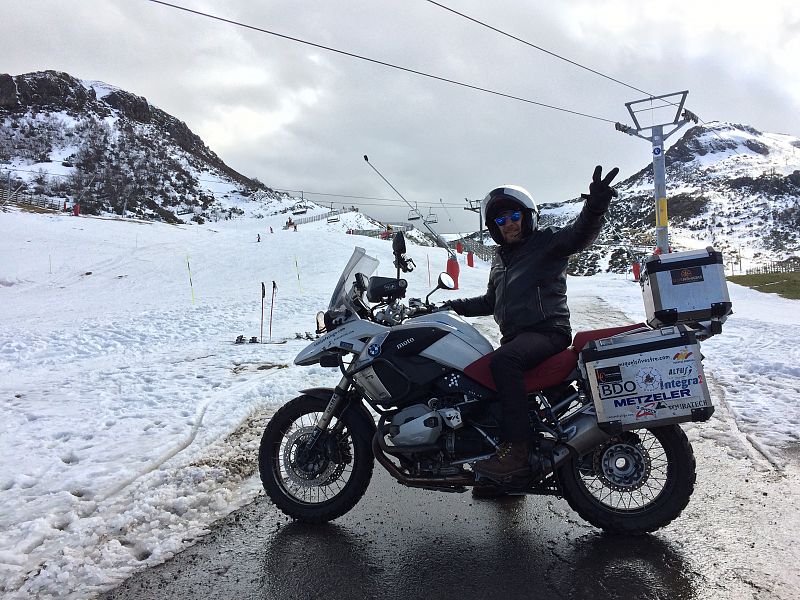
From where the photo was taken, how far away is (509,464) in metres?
3.20

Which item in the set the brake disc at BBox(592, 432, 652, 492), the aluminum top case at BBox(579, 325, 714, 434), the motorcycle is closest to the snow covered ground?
the motorcycle

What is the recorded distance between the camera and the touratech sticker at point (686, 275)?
11.0 feet

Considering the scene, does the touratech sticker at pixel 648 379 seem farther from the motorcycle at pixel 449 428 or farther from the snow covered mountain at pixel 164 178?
the snow covered mountain at pixel 164 178

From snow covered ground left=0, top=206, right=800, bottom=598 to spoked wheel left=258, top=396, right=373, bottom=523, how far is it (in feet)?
1.59

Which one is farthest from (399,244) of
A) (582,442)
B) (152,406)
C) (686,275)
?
(152,406)

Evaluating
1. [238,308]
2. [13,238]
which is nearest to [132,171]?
[13,238]

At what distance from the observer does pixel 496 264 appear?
409cm

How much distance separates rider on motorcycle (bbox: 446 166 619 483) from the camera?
126 inches

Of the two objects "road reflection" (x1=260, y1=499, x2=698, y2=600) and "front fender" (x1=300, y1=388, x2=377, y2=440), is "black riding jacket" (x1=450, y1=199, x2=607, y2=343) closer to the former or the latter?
"front fender" (x1=300, y1=388, x2=377, y2=440)

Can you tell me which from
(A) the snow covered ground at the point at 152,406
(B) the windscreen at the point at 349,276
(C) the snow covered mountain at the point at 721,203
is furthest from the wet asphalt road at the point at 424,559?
(C) the snow covered mountain at the point at 721,203

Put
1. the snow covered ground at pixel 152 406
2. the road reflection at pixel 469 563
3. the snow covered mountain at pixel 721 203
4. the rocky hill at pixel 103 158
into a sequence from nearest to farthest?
the road reflection at pixel 469 563 → the snow covered ground at pixel 152 406 → the snow covered mountain at pixel 721 203 → the rocky hill at pixel 103 158

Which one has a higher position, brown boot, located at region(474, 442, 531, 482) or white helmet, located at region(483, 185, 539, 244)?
white helmet, located at region(483, 185, 539, 244)

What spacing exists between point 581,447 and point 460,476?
80 cm

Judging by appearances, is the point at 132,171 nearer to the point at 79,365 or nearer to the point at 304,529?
the point at 79,365
